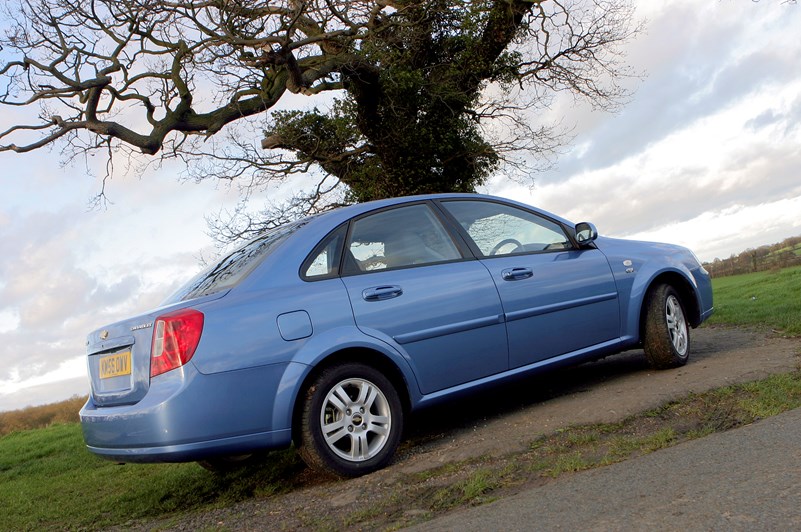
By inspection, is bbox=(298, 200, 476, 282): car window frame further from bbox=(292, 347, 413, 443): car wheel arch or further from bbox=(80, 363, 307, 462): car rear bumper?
bbox=(80, 363, 307, 462): car rear bumper

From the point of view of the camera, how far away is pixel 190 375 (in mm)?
4082

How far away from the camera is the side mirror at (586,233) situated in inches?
235

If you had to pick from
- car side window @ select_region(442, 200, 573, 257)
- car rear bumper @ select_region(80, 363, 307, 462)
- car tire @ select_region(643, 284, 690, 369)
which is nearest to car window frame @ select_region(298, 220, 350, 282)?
car rear bumper @ select_region(80, 363, 307, 462)

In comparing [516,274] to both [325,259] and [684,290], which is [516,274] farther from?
[684,290]

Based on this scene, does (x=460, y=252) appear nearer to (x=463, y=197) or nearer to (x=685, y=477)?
(x=463, y=197)

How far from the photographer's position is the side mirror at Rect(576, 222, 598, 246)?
596 cm

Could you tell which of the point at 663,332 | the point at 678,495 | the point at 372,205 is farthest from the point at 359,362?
the point at 663,332

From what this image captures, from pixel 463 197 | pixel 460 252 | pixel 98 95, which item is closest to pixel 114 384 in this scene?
pixel 460 252

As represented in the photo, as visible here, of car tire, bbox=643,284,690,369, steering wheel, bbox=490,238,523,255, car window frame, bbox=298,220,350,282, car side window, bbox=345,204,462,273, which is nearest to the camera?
car window frame, bbox=298,220,350,282

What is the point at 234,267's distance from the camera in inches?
194

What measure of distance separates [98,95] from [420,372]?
37.6 feet

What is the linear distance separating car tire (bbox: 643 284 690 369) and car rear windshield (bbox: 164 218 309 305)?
3000mm

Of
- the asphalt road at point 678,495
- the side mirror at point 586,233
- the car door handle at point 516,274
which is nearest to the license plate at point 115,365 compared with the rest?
the asphalt road at point 678,495

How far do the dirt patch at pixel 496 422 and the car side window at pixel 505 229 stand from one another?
43.0 inches
